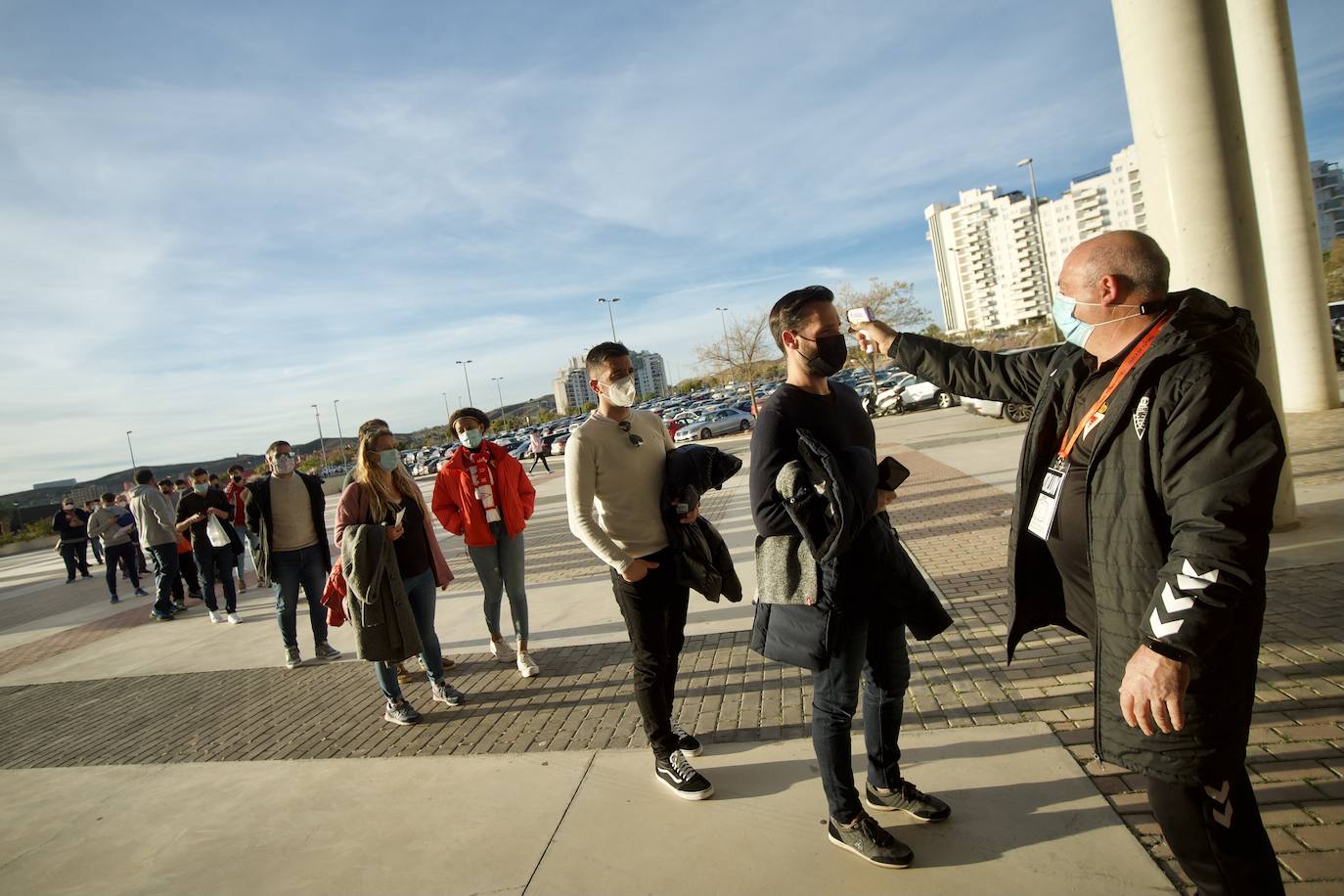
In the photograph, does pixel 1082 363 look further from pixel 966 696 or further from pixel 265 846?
pixel 265 846

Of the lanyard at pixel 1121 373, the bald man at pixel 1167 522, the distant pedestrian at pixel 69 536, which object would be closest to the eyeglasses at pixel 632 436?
the bald man at pixel 1167 522

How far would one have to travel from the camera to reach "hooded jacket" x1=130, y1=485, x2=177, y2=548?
928 centimetres

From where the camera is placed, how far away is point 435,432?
381 ft

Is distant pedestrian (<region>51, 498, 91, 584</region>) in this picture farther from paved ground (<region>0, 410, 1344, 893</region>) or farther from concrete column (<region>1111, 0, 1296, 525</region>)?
concrete column (<region>1111, 0, 1296, 525</region>)

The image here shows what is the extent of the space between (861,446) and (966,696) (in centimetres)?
190

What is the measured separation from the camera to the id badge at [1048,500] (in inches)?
84.7

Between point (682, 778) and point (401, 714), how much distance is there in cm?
228

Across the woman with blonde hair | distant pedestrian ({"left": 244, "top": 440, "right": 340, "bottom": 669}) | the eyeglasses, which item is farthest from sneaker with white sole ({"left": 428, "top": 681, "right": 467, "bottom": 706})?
the eyeglasses

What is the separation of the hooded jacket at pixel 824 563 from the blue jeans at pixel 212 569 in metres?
8.19

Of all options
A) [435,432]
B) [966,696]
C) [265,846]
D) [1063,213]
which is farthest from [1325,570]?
[1063,213]

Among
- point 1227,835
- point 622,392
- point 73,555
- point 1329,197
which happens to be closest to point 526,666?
point 622,392

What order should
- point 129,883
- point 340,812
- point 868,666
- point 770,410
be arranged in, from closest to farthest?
point 770,410
point 868,666
point 129,883
point 340,812

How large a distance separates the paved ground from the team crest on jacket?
1.57 metres

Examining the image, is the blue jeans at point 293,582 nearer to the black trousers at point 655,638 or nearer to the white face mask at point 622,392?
the black trousers at point 655,638
